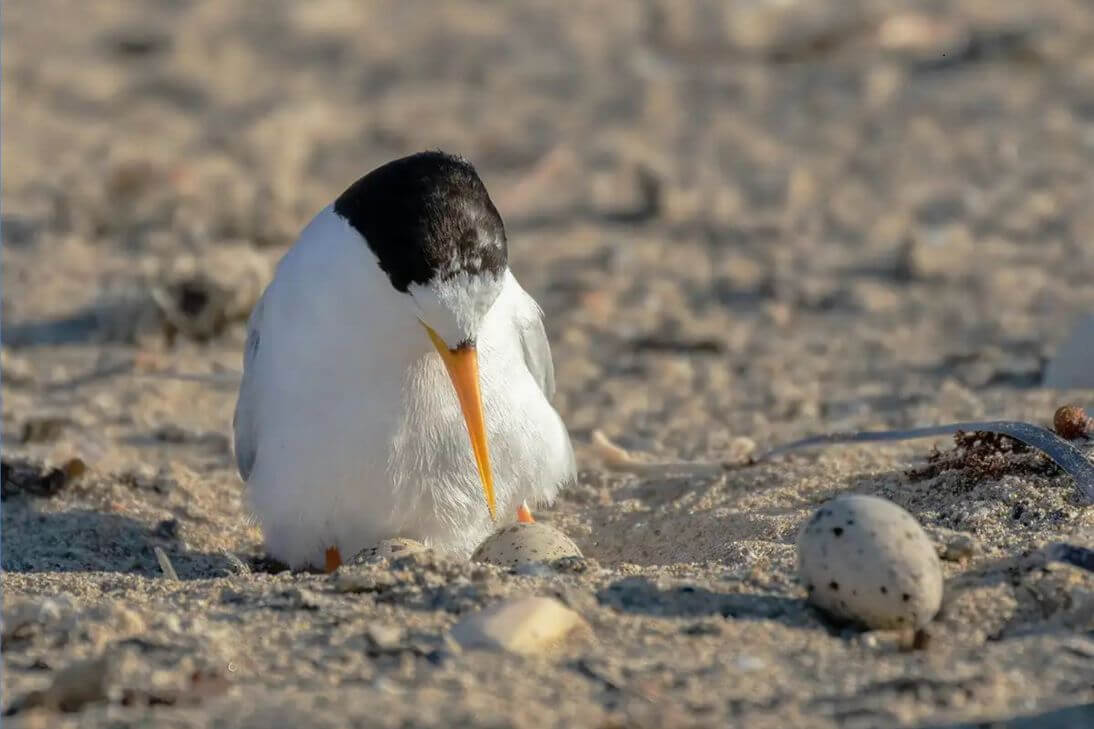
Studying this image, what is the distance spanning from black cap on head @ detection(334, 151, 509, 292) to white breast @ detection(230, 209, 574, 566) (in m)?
0.08

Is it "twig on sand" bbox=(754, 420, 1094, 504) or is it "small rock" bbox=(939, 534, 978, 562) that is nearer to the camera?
"small rock" bbox=(939, 534, 978, 562)

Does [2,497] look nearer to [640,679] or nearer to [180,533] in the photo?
[180,533]

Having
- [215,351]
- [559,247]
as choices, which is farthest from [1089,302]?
[215,351]

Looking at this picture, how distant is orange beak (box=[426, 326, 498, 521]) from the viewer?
3760 mm

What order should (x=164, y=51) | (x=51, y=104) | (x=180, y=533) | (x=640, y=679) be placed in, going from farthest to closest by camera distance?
(x=164, y=51)
(x=51, y=104)
(x=180, y=533)
(x=640, y=679)

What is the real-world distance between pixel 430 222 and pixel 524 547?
72 centimetres

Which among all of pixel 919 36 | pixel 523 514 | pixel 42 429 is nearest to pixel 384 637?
pixel 523 514

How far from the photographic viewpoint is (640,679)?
2.85 metres

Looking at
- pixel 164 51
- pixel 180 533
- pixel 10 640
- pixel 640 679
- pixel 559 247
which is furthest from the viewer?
pixel 164 51

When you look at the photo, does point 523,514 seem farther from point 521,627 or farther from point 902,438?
point 521,627

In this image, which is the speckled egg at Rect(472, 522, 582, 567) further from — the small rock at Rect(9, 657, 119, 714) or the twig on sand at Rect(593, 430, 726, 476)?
the small rock at Rect(9, 657, 119, 714)

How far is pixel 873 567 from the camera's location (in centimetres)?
303

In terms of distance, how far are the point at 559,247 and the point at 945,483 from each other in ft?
10.8

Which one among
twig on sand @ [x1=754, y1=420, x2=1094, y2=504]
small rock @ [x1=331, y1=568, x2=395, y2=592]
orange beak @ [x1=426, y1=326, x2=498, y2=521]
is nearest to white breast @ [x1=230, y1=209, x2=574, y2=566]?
orange beak @ [x1=426, y1=326, x2=498, y2=521]
